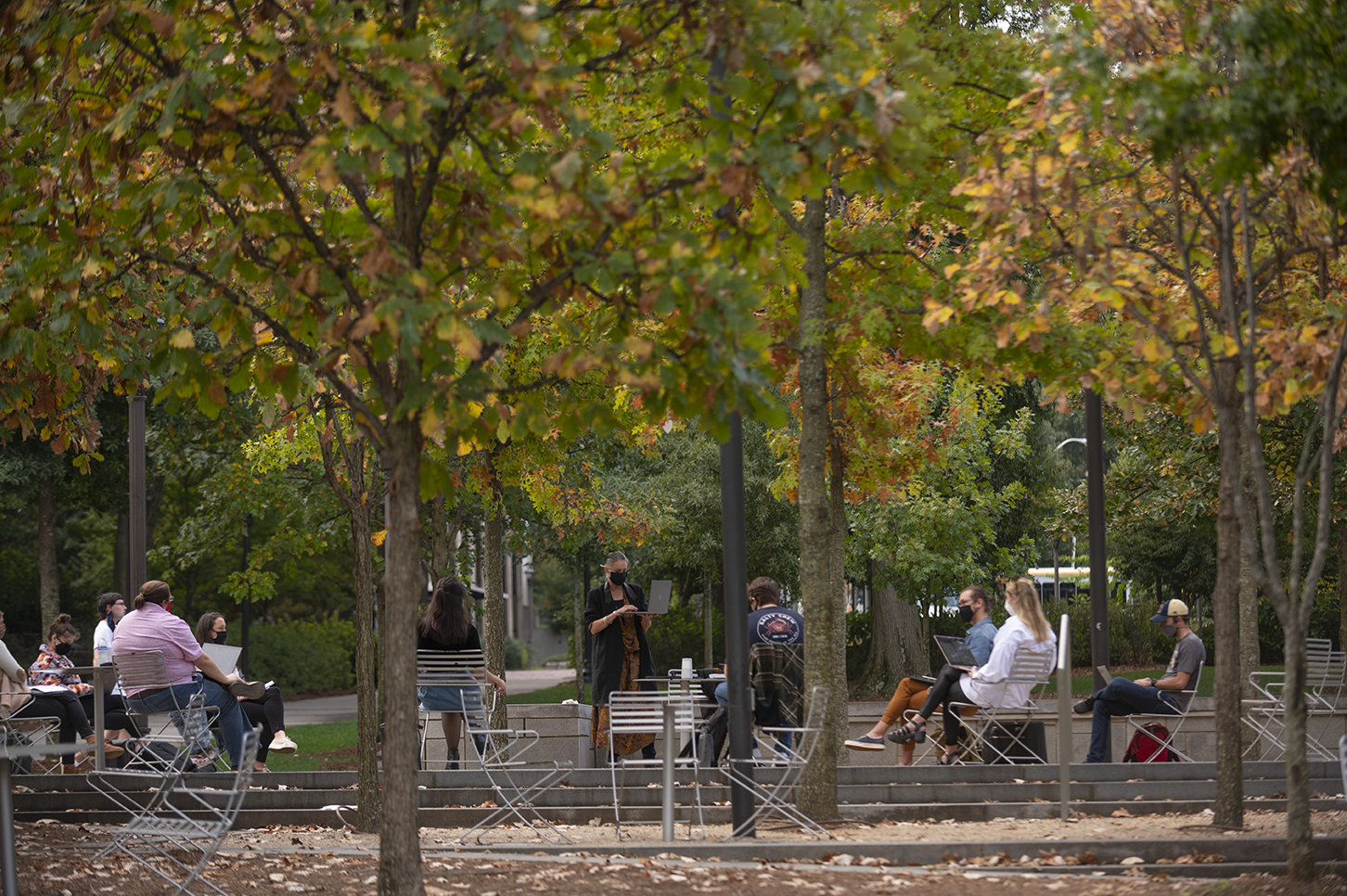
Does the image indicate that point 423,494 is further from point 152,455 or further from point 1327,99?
point 152,455

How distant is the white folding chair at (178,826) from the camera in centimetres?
675

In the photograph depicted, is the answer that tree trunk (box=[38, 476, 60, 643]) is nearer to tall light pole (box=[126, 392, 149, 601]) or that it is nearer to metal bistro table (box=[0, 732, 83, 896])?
tall light pole (box=[126, 392, 149, 601])

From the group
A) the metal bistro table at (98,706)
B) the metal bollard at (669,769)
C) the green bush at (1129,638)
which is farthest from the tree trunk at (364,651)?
the green bush at (1129,638)

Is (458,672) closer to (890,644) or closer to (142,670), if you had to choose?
(142,670)

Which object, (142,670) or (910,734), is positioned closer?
(142,670)

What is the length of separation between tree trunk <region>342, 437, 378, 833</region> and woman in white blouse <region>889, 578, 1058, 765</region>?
13.4 ft

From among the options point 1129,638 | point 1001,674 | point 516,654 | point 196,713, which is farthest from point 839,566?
point 516,654

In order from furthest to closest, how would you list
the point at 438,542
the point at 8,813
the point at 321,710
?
the point at 321,710
the point at 438,542
the point at 8,813

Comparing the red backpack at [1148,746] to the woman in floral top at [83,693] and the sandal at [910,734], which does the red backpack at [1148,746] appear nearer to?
the sandal at [910,734]

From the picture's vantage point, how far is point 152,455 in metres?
24.0

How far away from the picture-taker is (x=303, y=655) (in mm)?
32938

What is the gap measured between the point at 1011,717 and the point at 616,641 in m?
3.42

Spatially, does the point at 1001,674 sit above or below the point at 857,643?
above

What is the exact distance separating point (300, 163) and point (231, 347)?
2082 mm
